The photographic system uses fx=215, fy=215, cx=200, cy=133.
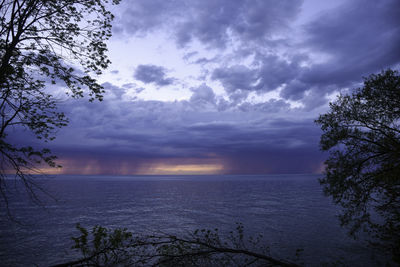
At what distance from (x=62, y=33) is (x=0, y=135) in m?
5.83

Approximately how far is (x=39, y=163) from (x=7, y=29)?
6.37 meters

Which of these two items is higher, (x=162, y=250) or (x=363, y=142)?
(x=363, y=142)

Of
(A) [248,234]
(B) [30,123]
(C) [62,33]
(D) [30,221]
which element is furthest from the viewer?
(D) [30,221]

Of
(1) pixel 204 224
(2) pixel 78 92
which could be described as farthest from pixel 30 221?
(2) pixel 78 92

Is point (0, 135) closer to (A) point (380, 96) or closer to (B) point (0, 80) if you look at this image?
(B) point (0, 80)

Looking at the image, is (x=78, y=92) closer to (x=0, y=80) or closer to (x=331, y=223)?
(x=0, y=80)

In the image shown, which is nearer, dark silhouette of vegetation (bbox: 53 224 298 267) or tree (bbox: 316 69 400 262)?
dark silhouette of vegetation (bbox: 53 224 298 267)

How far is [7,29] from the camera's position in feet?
32.4

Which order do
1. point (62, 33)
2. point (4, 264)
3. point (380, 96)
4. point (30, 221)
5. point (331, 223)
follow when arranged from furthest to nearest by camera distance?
point (30, 221) → point (331, 223) → point (4, 264) → point (380, 96) → point (62, 33)

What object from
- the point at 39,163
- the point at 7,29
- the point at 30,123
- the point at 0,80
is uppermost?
the point at 7,29

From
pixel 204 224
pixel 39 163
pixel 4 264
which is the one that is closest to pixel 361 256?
pixel 204 224

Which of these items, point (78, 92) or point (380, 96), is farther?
point (380, 96)

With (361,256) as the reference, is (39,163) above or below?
above

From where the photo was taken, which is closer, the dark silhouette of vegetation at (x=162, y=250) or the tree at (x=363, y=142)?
the dark silhouette of vegetation at (x=162, y=250)
